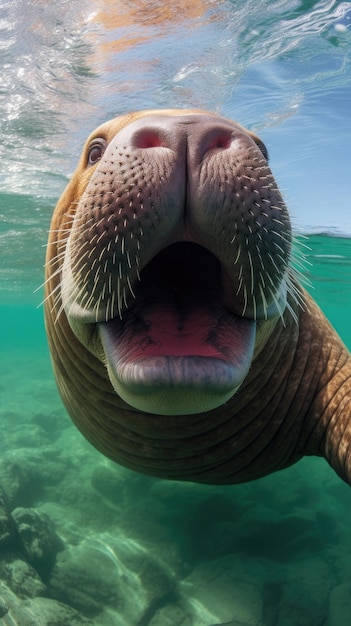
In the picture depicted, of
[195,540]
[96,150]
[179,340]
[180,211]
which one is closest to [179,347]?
[179,340]

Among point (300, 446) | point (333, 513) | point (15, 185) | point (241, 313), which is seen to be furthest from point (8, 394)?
point (241, 313)

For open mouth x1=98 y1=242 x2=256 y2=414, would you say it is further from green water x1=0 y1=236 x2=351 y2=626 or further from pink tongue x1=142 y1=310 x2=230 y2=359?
green water x1=0 y1=236 x2=351 y2=626

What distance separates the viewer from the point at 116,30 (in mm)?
8062

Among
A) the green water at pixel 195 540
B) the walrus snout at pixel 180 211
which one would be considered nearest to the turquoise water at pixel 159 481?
the green water at pixel 195 540

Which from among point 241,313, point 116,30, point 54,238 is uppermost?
point 116,30

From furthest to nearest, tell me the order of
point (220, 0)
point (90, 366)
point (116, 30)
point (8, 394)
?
1. point (8, 394)
2. point (116, 30)
3. point (220, 0)
4. point (90, 366)

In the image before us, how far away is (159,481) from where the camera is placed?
6.65 meters

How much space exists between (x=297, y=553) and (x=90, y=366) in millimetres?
2927

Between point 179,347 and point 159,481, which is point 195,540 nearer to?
point 159,481

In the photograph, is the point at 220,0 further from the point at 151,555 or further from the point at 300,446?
the point at 151,555

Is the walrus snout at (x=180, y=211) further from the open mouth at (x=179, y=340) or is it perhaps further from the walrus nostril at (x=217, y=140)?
the open mouth at (x=179, y=340)

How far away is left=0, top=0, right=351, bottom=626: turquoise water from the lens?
441cm

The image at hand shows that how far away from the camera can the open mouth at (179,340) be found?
6.93 ft

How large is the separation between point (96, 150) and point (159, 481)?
4.78 meters
